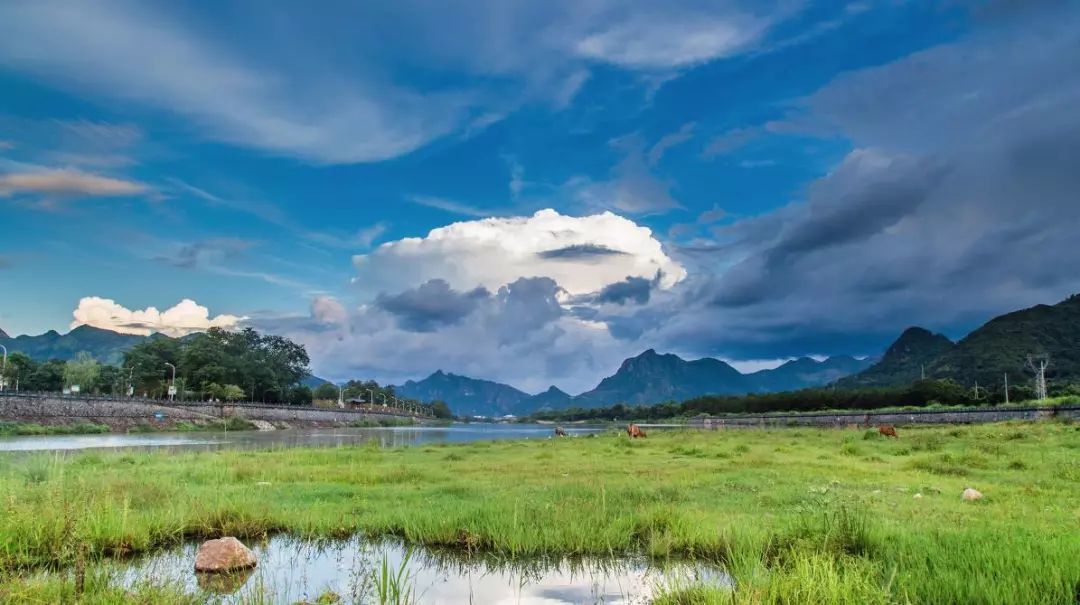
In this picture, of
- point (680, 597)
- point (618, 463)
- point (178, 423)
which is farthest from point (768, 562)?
point (178, 423)

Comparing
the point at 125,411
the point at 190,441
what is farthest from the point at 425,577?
the point at 125,411

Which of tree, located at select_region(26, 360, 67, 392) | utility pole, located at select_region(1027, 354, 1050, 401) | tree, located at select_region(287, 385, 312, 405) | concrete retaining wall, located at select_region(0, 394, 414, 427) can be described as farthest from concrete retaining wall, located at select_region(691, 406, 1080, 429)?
tree, located at select_region(26, 360, 67, 392)

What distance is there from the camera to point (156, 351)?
14975 cm

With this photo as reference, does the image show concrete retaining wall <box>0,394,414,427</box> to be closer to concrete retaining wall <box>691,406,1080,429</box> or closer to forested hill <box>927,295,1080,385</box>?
concrete retaining wall <box>691,406,1080,429</box>

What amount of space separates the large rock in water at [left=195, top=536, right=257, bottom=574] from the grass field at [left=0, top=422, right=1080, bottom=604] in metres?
1.48

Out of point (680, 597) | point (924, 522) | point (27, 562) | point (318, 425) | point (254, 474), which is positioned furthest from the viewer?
point (318, 425)

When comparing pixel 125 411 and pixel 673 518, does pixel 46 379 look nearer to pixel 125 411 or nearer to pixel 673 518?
pixel 125 411

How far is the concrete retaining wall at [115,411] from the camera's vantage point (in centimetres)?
7400

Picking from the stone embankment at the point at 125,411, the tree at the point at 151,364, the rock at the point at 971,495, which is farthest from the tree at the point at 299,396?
the rock at the point at 971,495

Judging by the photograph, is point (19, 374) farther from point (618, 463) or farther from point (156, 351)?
point (618, 463)

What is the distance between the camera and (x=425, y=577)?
9.77m

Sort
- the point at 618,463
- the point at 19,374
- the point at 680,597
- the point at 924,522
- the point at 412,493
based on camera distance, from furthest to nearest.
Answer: the point at 19,374
the point at 618,463
the point at 412,493
the point at 924,522
the point at 680,597

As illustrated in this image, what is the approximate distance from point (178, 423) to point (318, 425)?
4962 centimetres

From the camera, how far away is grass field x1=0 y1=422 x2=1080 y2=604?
7.38 metres
